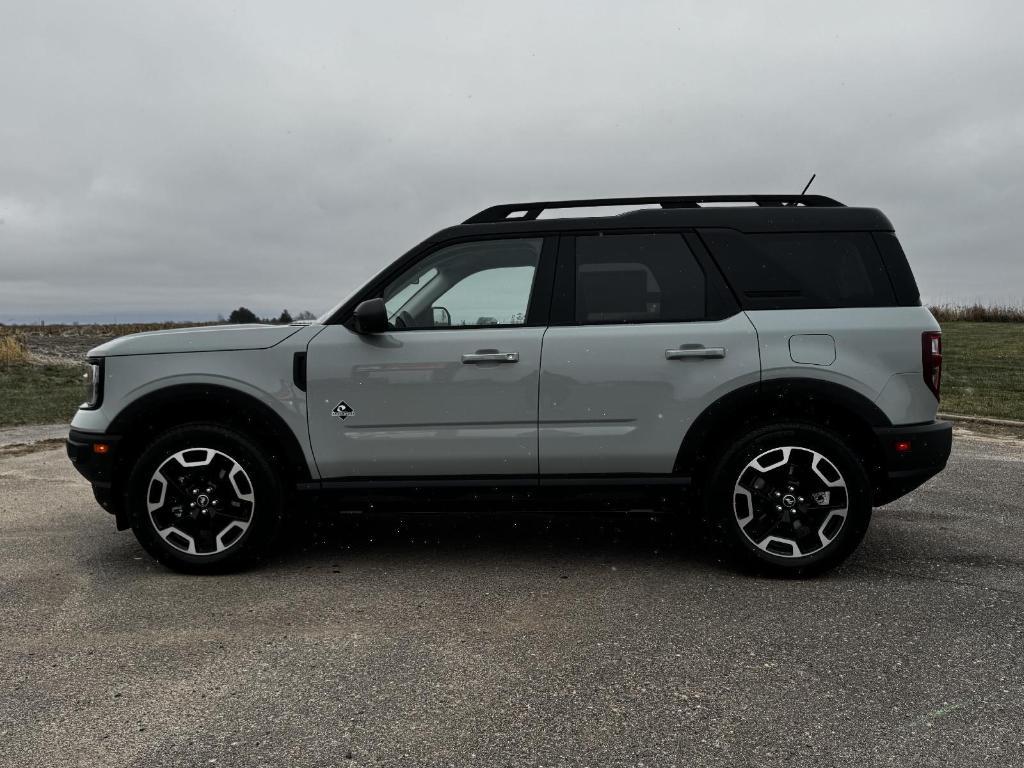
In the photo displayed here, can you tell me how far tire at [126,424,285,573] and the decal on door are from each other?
1.54ft

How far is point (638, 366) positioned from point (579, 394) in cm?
34

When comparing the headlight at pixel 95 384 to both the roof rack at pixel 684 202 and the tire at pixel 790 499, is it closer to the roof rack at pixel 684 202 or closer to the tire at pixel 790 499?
the roof rack at pixel 684 202

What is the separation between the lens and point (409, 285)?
4.36 m

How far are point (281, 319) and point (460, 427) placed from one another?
5.56 feet

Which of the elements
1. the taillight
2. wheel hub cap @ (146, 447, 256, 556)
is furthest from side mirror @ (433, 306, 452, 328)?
the taillight

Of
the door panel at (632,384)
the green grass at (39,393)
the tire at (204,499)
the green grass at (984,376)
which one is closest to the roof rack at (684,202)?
the door panel at (632,384)

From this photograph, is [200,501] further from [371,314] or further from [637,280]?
[637,280]

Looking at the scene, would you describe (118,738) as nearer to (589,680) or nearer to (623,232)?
(589,680)

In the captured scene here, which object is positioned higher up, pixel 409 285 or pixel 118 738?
pixel 409 285

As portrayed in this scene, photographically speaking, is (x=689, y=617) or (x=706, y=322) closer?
(x=689, y=617)

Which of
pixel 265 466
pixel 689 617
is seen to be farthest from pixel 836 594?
pixel 265 466

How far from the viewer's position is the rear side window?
165 inches

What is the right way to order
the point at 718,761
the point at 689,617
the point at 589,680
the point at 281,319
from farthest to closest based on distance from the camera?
1. the point at 281,319
2. the point at 689,617
3. the point at 589,680
4. the point at 718,761

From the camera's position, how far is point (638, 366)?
4141mm
